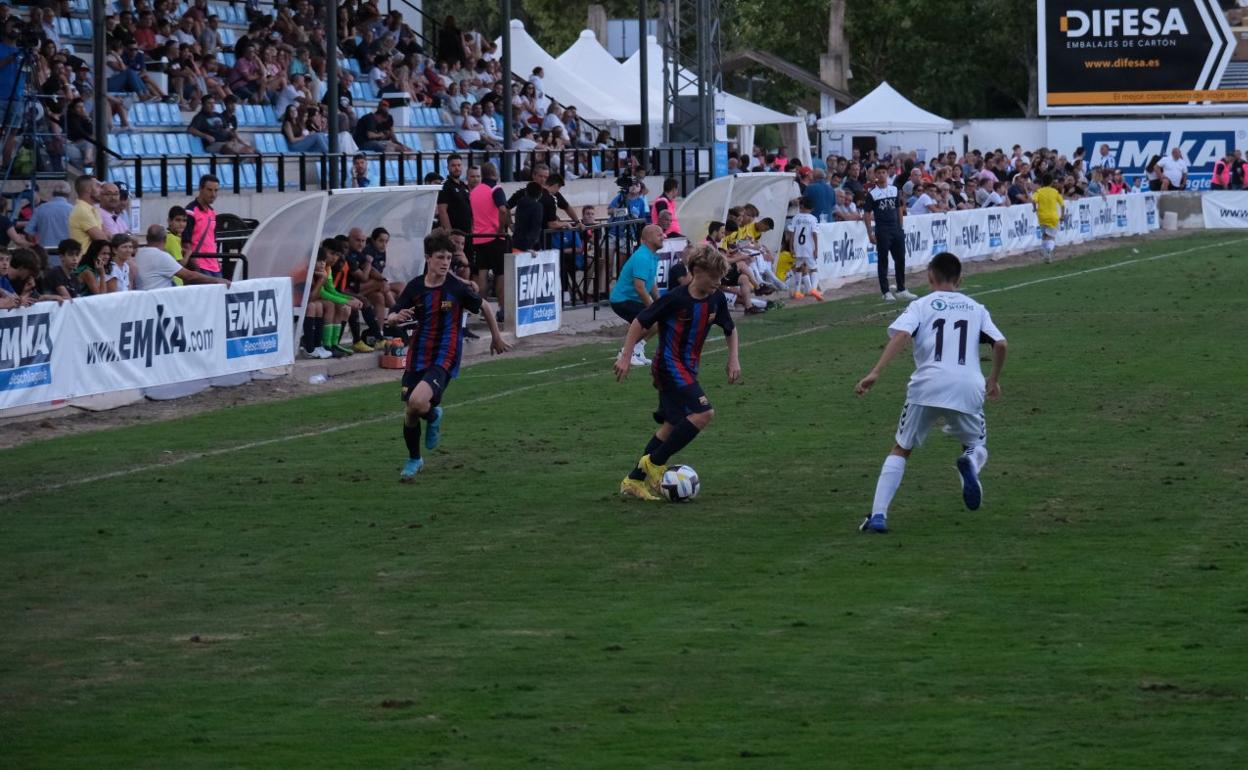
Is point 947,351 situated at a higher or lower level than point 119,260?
lower

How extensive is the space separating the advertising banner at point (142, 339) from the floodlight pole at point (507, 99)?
12273mm

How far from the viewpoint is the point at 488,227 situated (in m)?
26.1

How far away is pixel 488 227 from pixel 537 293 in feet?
5.15

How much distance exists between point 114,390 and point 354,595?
8782 mm

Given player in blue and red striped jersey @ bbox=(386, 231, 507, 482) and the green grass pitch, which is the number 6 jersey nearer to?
the green grass pitch

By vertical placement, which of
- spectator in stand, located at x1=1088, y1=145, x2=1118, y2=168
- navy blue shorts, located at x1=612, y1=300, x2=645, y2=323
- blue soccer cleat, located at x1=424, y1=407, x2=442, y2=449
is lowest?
blue soccer cleat, located at x1=424, y1=407, x2=442, y2=449

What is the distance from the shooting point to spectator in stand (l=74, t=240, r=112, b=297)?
18.2 meters

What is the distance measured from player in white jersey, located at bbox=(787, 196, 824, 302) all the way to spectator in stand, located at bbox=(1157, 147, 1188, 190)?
25370 millimetres

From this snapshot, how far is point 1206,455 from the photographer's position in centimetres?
1400

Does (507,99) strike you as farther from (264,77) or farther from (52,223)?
(52,223)

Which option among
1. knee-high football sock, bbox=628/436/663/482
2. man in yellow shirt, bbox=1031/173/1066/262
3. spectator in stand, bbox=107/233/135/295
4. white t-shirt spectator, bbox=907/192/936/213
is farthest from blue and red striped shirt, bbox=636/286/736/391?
man in yellow shirt, bbox=1031/173/1066/262

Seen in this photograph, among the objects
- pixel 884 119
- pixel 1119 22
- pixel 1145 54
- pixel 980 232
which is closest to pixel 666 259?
pixel 980 232

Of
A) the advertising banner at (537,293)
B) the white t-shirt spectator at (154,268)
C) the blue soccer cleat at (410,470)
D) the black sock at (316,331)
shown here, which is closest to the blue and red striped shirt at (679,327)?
the blue soccer cleat at (410,470)

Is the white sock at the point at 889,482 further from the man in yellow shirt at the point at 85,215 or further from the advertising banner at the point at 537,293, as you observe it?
the advertising banner at the point at 537,293
